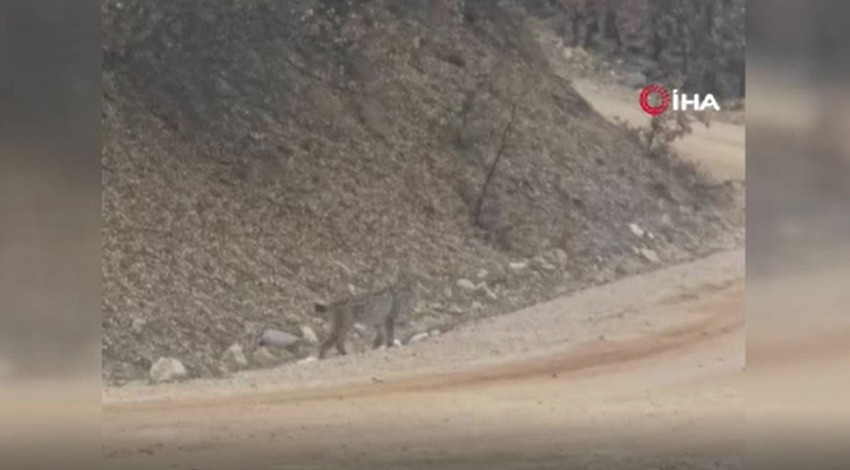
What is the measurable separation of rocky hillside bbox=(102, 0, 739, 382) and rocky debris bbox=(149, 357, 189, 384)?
0.11ft

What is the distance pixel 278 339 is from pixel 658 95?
1.93 m

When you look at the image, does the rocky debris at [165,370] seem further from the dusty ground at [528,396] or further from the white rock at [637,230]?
the white rock at [637,230]

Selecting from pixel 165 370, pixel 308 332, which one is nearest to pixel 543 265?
pixel 308 332

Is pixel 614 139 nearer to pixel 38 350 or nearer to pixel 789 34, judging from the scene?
pixel 789 34

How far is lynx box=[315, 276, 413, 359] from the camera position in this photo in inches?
219

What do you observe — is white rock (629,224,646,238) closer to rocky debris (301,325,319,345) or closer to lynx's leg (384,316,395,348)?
lynx's leg (384,316,395,348)

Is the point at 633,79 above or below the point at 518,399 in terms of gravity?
above

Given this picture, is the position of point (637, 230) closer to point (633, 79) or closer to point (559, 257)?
point (559, 257)

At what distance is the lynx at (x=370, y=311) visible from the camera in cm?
557

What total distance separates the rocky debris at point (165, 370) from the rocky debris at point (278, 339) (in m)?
0.37

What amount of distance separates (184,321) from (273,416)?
1.82 ft

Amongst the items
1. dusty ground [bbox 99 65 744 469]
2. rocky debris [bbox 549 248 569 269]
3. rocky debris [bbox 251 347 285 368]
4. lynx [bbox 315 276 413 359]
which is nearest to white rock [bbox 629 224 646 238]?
dusty ground [bbox 99 65 744 469]

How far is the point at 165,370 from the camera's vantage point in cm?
552

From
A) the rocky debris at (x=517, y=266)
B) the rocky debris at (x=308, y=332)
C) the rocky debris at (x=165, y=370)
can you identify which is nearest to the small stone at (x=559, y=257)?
the rocky debris at (x=517, y=266)
